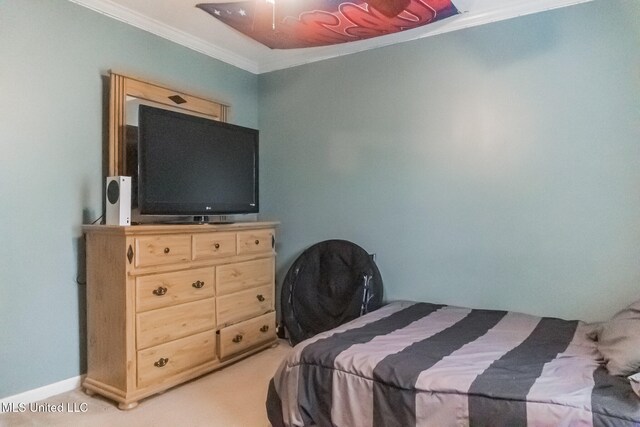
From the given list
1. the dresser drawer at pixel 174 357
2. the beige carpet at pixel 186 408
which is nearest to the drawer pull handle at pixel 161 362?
the dresser drawer at pixel 174 357

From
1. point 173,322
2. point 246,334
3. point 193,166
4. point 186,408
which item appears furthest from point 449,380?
point 193,166

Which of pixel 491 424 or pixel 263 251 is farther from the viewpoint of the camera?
pixel 263 251

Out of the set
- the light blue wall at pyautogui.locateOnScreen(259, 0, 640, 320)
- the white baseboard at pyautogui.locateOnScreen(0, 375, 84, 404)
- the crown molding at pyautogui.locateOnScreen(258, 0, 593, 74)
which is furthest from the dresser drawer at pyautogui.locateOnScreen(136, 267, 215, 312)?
the crown molding at pyautogui.locateOnScreen(258, 0, 593, 74)

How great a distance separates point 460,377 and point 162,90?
8.48 ft

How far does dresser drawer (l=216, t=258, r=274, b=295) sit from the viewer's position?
2992 mm

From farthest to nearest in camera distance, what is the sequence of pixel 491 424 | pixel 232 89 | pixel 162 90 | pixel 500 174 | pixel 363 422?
1. pixel 232 89
2. pixel 162 90
3. pixel 500 174
4. pixel 363 422
5. pixel 491 424

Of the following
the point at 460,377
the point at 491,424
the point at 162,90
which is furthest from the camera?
the point at 162,90

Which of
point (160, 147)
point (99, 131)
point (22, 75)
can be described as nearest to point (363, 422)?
point (160, 147)

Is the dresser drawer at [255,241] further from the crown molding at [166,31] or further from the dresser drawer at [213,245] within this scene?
the crown molding at [166,31]

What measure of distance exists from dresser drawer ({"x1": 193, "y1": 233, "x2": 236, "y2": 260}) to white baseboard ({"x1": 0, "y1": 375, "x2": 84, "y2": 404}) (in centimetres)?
102

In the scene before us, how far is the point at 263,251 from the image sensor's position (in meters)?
3.37

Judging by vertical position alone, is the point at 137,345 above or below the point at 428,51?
below

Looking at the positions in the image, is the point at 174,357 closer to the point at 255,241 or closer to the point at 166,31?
the point at 255,241

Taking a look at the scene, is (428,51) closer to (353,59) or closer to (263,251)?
(353,59)
